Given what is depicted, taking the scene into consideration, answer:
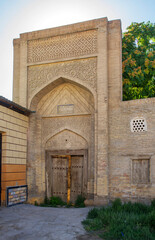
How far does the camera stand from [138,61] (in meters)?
12.3

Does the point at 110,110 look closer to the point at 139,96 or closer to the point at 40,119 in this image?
the point at 40,119

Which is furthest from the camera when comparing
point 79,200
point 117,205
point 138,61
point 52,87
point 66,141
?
point 138,61

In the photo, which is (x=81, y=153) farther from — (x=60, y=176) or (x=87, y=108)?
(x=87, y=108)

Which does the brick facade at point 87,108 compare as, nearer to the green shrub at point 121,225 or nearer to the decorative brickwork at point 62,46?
the decorative brickwork at point 62,46

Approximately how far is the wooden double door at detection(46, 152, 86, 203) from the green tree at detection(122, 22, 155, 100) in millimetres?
4414

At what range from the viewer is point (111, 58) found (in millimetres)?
9250

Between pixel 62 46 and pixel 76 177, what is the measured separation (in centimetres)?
475

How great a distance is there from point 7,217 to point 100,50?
236 inches

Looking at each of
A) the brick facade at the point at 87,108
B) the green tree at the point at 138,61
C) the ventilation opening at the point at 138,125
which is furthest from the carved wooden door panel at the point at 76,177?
the green tree at the point at 138,61

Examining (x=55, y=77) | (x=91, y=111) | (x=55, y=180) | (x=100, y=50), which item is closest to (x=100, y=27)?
(x=100, y=50)

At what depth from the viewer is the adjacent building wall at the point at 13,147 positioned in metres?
8.25

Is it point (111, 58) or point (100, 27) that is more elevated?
point (100, 27)

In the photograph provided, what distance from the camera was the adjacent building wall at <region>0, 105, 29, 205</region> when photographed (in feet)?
27.1

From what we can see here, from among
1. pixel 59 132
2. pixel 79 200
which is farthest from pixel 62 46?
pixel 79 200
